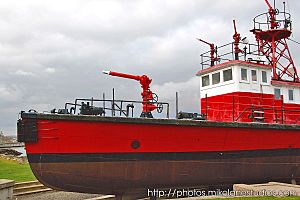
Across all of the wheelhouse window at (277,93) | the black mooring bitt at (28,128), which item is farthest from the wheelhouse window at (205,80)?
the black mooring bitt at (28,128)

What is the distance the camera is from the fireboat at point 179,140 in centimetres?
936

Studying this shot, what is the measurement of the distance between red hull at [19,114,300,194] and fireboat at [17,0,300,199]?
27 millimetres

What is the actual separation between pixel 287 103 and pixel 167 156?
6183mm

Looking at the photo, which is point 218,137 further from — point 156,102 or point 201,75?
point 201,75

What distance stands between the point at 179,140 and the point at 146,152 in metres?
1.10

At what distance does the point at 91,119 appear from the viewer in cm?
936

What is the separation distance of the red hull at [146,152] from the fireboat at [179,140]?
0.09ft

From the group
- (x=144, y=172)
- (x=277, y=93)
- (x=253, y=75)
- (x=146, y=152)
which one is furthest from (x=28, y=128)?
(x=277, y=93)

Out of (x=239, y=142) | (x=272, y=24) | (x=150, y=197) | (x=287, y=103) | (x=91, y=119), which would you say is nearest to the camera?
(x=91, y=119)

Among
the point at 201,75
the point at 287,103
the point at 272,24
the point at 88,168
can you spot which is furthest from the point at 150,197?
the point at 272,24

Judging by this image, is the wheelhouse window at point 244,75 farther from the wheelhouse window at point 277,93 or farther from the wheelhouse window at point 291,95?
the wheelhouse window at point 291,95

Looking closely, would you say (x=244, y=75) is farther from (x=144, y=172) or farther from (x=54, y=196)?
(x=54, y=196)

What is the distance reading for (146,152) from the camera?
998 centimetres

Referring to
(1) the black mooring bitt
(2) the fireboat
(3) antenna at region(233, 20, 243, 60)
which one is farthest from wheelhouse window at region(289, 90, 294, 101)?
(1) the black mooring bitt
